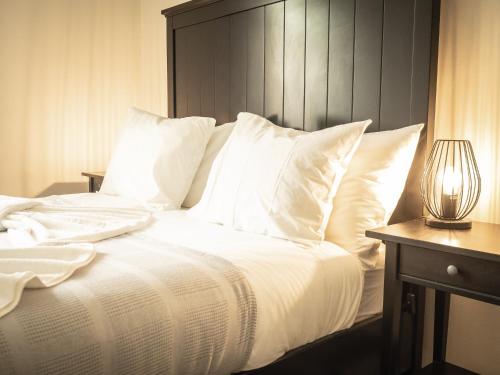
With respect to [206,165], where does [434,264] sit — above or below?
below

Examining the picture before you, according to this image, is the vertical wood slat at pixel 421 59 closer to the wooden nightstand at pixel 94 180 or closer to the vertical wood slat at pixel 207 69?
the vertical wood slat at pixel 207 69

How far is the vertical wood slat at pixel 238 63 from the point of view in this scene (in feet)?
8.24

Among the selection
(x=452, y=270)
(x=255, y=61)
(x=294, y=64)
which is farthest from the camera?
(x=255, y=61)

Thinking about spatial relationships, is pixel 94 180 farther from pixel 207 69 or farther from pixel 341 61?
pixel 341 61

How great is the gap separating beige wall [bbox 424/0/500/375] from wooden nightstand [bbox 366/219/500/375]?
0.26m

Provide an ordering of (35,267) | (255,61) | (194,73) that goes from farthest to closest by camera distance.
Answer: (194,73) → (255,61) → (35,267)

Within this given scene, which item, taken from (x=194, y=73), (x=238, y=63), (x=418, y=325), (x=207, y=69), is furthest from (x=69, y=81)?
(x=418, y=325)

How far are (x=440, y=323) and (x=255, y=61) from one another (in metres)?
1.41

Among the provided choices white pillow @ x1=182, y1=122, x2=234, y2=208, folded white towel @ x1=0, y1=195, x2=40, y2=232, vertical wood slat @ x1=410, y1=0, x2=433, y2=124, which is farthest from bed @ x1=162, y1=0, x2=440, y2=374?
folded white towel @ x1=0, y1=195, x2=40, y2=232

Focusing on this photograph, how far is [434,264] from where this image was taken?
4.62 ft

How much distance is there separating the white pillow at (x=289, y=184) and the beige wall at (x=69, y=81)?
1.79 meters

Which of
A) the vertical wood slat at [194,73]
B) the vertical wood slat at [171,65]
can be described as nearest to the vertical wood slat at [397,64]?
the vertical wood slat at [194,73]

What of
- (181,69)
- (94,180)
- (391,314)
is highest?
(181,69)

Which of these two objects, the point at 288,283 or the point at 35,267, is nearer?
the point at 35,267
